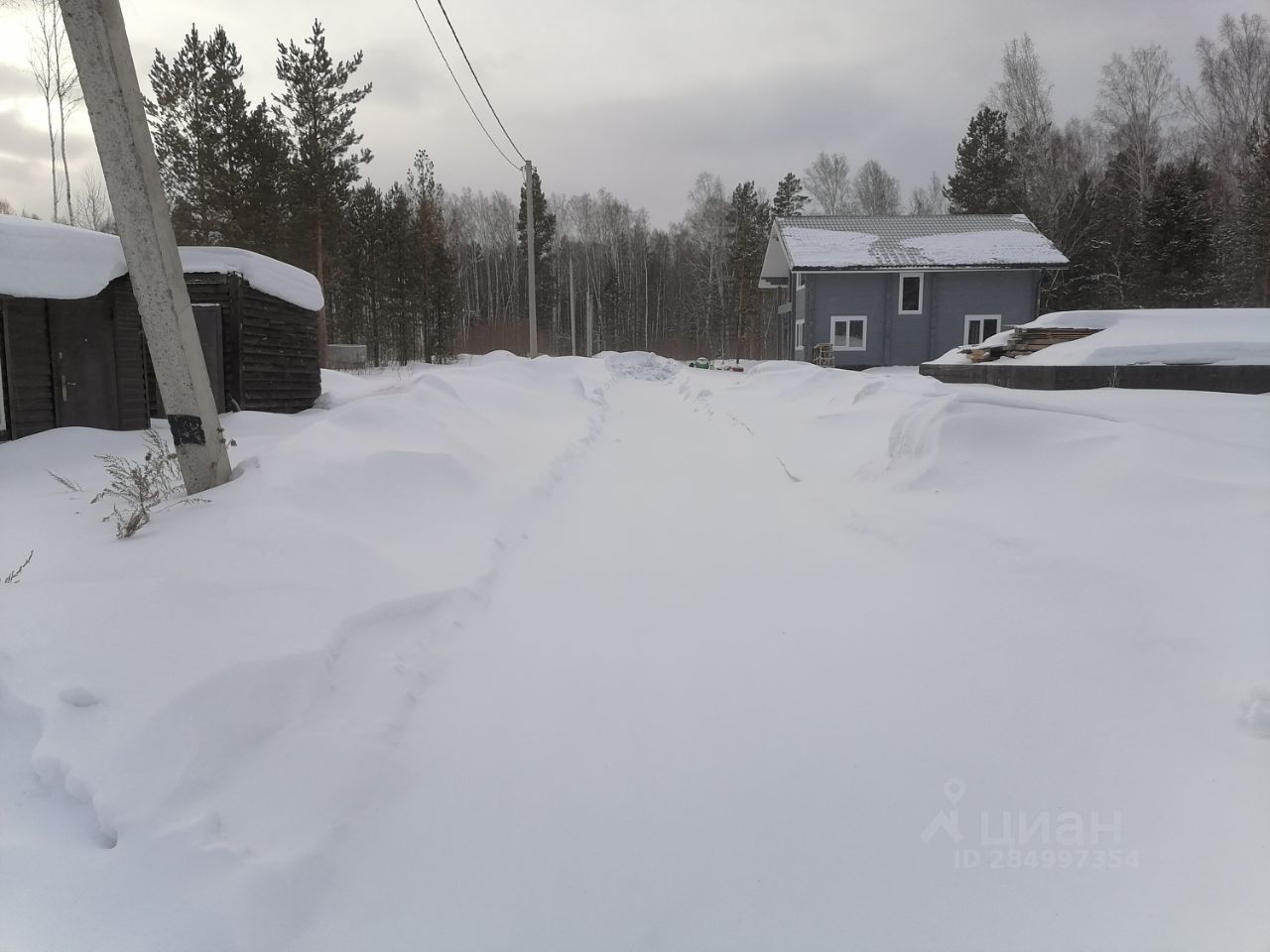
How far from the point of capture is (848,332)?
94.9 ft

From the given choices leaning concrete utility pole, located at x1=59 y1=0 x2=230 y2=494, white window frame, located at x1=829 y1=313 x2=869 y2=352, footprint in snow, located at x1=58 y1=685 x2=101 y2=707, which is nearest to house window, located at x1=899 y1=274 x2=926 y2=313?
white window frame, located at x1=829 y1=313 x2=869 y2=352

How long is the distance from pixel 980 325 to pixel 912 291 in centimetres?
294

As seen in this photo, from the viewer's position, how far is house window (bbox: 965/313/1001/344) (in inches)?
1116

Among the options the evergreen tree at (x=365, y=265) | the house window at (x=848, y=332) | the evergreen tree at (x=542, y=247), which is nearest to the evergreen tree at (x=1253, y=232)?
the house window at (x=848, y=332)

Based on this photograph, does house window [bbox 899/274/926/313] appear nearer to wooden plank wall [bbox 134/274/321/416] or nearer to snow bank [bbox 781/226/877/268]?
snow bank [bbox 781/226/877/268]

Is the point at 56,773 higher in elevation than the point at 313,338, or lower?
lower

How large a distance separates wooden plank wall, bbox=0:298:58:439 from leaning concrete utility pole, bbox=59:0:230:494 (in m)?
5.12

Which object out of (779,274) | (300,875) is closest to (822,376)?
(300,875)

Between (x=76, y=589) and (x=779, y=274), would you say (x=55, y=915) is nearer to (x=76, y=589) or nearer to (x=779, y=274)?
(x=76, y=589)

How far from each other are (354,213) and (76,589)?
126 feet

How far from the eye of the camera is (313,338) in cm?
1316

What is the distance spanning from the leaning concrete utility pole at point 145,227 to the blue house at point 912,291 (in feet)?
82.9

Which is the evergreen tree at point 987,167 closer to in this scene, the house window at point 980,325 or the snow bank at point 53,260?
the house window at point 980,325

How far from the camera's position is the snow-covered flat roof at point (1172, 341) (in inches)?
415
